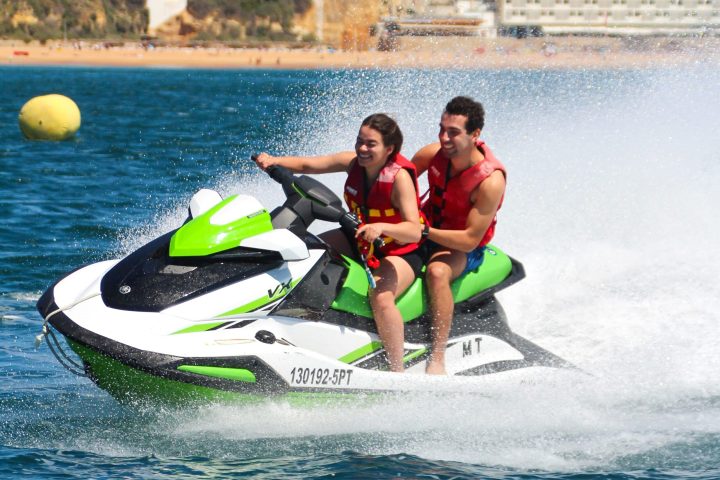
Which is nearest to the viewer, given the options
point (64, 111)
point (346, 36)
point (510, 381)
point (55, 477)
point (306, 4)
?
point (55, 477)

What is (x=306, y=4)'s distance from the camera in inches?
3664

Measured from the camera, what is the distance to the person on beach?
5.23 meters

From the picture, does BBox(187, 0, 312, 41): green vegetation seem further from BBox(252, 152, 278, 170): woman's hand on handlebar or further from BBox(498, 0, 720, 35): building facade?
BBox(252, 152, 278, 170): woman's hand on handlebar

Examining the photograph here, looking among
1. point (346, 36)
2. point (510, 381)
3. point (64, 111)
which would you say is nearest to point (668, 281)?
point (510, 381)

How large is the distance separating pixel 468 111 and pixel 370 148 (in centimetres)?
52

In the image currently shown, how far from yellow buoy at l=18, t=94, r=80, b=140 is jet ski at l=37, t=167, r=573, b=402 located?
1721 cm

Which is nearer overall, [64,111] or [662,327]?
[662,327]

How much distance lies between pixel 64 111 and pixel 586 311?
1706 centimetres

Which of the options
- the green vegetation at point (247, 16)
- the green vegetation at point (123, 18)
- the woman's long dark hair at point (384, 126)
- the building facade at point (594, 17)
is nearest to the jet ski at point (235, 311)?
the woman's long dark hair at point (384, 126)

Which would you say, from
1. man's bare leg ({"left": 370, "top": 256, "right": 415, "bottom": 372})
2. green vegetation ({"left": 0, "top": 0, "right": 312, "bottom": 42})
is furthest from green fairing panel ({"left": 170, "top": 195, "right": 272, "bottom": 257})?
green vegetation ({"left": 0, "top": 0, "right": 312, "bottom": 42})

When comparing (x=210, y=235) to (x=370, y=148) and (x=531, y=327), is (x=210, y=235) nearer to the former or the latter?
(x=370, y=148)

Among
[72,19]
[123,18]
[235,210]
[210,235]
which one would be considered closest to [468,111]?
[235,210]

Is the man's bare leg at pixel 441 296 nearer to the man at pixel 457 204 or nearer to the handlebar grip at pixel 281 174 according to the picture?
the man at pixel 457 204

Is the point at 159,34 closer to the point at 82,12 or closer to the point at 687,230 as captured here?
the point at 82,12
